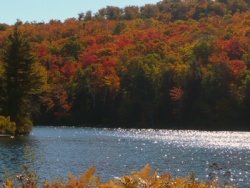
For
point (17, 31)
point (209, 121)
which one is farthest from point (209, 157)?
point (209, 121)

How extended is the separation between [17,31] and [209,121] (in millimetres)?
31357

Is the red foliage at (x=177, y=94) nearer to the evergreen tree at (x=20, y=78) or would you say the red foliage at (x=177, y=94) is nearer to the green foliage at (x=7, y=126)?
the evergreen tree at (x=20, y=78)

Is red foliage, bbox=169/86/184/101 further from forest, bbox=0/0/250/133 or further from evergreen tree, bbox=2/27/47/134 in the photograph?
evergreen tree, bbox=2/27/47/134

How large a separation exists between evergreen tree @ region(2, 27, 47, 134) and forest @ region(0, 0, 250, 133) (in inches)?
3.7

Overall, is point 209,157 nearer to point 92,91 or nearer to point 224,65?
point 224,65

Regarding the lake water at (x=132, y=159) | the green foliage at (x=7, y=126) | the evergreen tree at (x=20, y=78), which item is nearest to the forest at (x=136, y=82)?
the evergreen tree at (x=20, y=78)

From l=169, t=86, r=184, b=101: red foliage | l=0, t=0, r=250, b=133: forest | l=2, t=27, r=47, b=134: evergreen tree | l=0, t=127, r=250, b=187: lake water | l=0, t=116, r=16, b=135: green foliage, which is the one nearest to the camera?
l=0, t=127, r=250, b=187: lake water

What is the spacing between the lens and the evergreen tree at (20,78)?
176 ft

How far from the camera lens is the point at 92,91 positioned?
284 feet

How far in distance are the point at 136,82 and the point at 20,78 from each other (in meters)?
30.5

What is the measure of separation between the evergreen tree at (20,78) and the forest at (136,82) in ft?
0.31

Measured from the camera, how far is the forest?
55.8 meters

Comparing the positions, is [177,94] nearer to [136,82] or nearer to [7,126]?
[136,82]

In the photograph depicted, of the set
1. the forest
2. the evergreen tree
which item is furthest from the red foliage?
the evergreen tree
